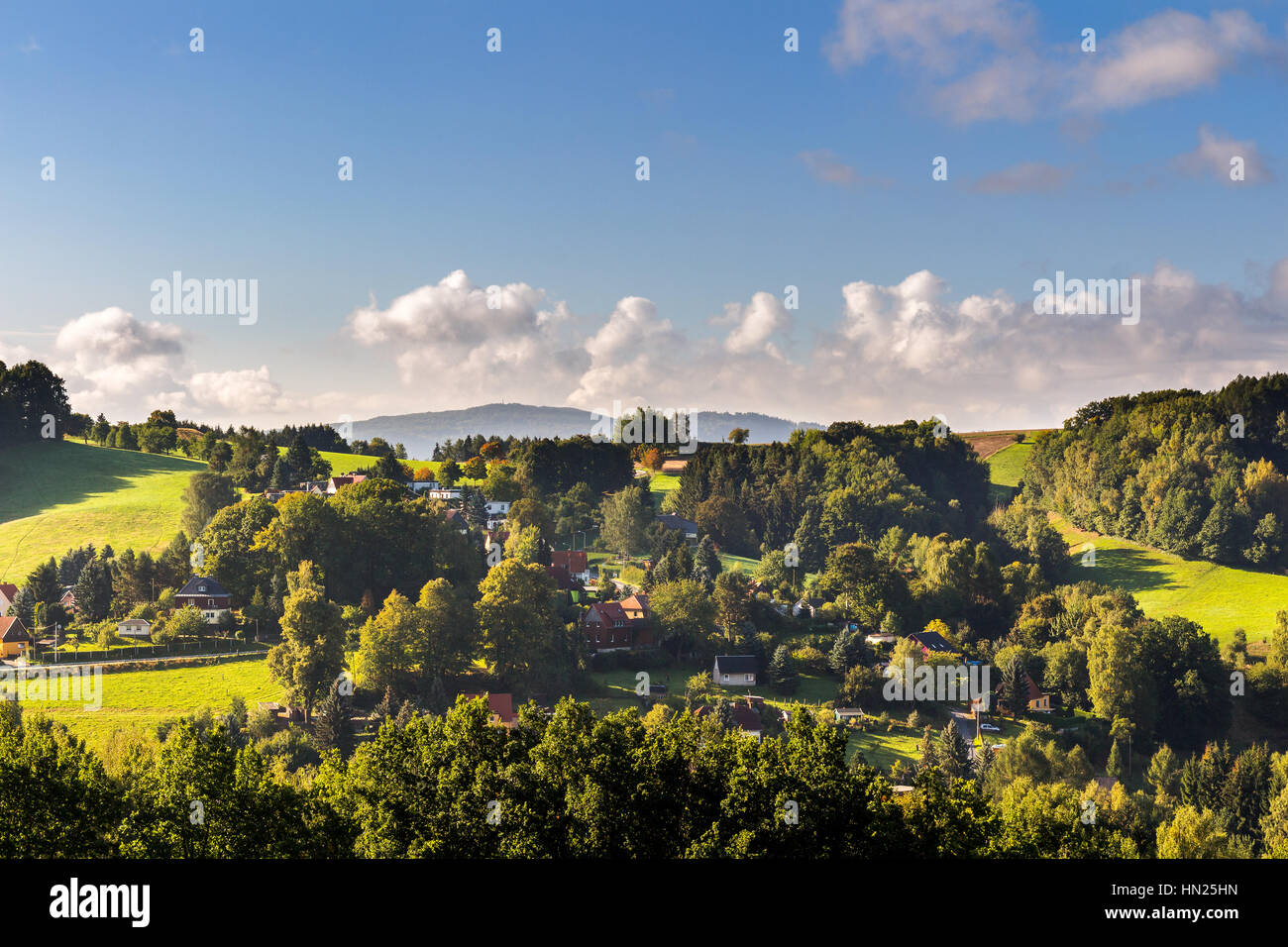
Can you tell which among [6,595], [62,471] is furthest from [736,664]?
[62,471]

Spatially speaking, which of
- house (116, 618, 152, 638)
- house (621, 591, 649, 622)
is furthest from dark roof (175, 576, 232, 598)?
house (621, 591, 649, 622)

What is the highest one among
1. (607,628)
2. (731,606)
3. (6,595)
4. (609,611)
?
(6,595)

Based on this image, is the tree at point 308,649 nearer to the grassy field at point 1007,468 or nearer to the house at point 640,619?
the house at point 640,619

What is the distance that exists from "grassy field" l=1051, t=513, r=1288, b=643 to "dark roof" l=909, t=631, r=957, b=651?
71.1 feet

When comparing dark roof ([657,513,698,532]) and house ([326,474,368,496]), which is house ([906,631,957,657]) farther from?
house ([326,474,368,496])

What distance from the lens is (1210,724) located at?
201 feet

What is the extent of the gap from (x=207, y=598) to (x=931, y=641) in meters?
48.3

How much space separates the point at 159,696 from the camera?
5400cm

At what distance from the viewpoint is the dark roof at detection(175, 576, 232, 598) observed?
6781 centimetres

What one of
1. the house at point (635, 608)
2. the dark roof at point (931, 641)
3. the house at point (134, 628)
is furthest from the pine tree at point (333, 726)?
the dark roof at point (931, 641)

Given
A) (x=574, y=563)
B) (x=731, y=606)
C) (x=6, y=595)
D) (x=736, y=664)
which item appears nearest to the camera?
(x=736, y=664)

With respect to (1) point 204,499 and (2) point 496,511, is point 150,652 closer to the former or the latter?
(1) point 204,499
